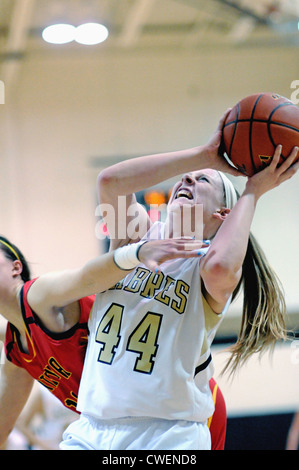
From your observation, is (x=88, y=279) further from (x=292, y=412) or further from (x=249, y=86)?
(x=249, y=86)

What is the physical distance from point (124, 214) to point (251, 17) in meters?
5.21

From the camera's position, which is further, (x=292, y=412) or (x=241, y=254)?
(x=292, y=412)

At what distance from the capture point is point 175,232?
7.87 ft

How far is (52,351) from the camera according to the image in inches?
104

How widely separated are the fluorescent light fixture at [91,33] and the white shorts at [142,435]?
17.2 ft

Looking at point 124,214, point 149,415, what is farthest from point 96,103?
point 149,415

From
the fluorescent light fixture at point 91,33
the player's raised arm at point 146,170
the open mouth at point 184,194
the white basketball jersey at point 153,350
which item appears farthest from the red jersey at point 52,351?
the fluorescent light fixture at point 91,33

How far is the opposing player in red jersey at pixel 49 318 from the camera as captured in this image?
2.25 m

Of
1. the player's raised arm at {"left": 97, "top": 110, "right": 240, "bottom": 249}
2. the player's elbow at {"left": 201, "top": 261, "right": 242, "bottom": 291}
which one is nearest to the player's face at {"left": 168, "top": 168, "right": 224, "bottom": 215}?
the player's raised arm at {"left": 97, "top": 110, "right": 240, "bottom": 249}

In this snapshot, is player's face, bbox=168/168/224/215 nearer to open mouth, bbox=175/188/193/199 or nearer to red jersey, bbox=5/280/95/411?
open mouth, bbox=175/188/193/199

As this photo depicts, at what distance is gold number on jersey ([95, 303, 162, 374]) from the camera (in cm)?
222

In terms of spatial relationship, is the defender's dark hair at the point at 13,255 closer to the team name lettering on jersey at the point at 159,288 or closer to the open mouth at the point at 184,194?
the team name lettering on jersey at the point at 159,288

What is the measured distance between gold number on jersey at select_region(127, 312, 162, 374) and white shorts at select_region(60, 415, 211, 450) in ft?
0.67

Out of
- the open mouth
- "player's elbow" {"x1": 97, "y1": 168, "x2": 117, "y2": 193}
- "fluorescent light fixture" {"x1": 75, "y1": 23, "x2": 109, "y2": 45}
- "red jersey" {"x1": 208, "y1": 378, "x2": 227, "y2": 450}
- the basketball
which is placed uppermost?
"fluorescent light fixture" {"x1": 75, "y1": 23, "x2": 109, "y2": 45}
